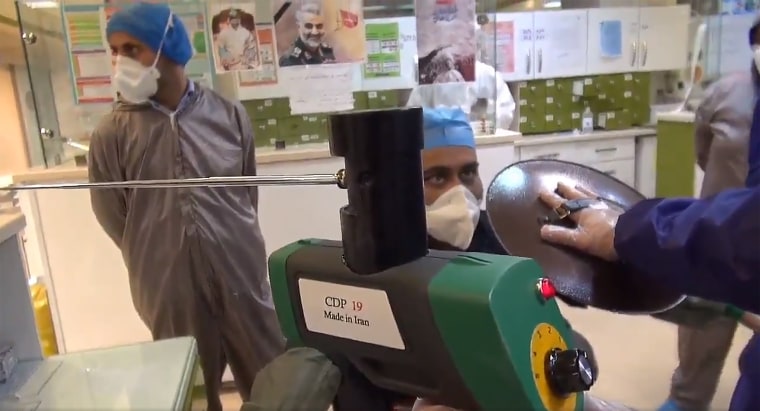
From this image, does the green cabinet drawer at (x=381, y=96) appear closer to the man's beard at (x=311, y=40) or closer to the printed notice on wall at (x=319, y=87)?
the printed notice on wall at (x=319, y=87)

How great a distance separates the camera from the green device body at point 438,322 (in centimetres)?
41

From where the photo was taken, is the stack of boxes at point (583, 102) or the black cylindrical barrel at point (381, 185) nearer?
the black cylindrical barrel at point (381, 185)

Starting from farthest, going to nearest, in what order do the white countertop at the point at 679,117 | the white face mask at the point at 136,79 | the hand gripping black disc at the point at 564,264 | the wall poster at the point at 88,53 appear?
the white countertop at the point at 679,117, the wall poster at the point at 88,53, the white face mask at the point at 136,79, the hand gripping black disc at the point at 564,264

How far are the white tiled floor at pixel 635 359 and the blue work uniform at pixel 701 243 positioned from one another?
1537 mm

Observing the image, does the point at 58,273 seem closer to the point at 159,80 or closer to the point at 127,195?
the point at 127,195

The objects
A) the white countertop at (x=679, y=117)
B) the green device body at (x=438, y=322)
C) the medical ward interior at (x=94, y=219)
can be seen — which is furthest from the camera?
the white countertop at (x=679, y=117)

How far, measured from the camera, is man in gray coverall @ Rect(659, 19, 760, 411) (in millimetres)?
1919

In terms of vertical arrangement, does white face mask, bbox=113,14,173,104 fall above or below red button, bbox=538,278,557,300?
above

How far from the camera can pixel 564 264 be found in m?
0.68

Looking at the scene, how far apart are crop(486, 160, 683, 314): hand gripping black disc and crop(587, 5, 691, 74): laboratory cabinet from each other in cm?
346

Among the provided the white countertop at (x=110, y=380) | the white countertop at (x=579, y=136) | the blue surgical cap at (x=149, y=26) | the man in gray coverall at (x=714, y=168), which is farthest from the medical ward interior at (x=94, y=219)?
the blue surgical cap at (x=149, y=26)

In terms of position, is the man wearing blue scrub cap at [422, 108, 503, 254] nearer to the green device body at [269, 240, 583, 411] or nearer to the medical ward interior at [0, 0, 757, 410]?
the medical ward interior at [0, 0, 757, 410]

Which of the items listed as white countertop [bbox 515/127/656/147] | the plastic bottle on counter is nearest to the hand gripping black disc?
white countertop [bbox 515/127/656/147]

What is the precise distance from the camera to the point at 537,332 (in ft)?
1.43
